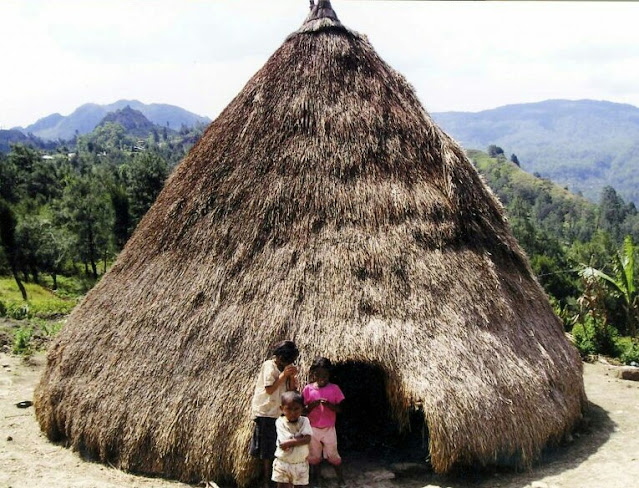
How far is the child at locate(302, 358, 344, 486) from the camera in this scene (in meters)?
6.04

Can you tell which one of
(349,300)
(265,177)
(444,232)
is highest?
(265,177)

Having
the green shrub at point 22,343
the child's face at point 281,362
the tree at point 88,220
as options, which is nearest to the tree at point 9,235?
the tree at point 88,220

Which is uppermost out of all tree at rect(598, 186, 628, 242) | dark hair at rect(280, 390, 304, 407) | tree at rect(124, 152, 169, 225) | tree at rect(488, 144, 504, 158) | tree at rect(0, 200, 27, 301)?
tree at rect(488, 144, 504, 158)

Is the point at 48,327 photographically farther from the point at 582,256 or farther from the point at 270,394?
the point at 582,256

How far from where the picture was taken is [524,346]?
283 inches

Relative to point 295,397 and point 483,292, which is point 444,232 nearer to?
point 483,292

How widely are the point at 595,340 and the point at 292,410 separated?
10898mm

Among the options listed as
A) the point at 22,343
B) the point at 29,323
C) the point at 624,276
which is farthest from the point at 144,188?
the point at 624,276

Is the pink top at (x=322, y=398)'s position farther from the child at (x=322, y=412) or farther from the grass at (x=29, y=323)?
the grass at (x=29, y=323)

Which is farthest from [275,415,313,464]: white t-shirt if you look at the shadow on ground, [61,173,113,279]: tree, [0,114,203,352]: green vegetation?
[61,173,113,279]: tree

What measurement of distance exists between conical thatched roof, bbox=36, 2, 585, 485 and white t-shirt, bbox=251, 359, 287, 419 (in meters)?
0.45

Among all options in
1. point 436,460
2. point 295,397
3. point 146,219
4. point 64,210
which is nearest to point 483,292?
→ point 436,460

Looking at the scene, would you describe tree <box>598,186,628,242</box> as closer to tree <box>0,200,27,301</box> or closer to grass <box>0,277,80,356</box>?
tree <box>0,200,27,301</box>

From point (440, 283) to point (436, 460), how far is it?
2177mm
